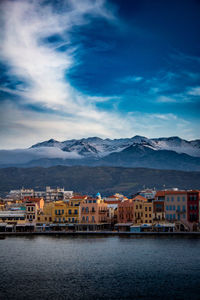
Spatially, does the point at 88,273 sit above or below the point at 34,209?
below

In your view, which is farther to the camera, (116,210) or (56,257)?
(116,210)

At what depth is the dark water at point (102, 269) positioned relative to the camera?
5825 cm

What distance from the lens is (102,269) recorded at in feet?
239

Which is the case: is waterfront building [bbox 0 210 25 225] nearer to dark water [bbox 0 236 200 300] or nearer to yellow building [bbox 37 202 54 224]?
yellow building [bbox 37 202 54 224]

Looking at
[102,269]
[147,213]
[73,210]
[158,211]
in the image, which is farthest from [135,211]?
[102,269]

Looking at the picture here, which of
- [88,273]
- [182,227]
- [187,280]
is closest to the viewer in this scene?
[187,280]

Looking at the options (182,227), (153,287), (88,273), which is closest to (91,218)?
(182,227)

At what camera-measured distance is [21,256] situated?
8662 cm

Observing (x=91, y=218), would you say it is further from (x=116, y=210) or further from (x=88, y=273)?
(x=88, y=273)

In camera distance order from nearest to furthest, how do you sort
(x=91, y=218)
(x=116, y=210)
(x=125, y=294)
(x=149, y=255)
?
(x=125, y=294)
(x=149, y=255)
(x=91, y=218)
(x=116, y=210)

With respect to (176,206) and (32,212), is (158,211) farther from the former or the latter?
(32,212)

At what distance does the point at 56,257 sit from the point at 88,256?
5452 mm

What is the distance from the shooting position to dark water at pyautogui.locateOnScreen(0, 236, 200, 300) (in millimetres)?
58250

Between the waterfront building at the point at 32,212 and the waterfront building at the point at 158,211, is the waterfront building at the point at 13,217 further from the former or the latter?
the waterfront building at the point at 158,211
